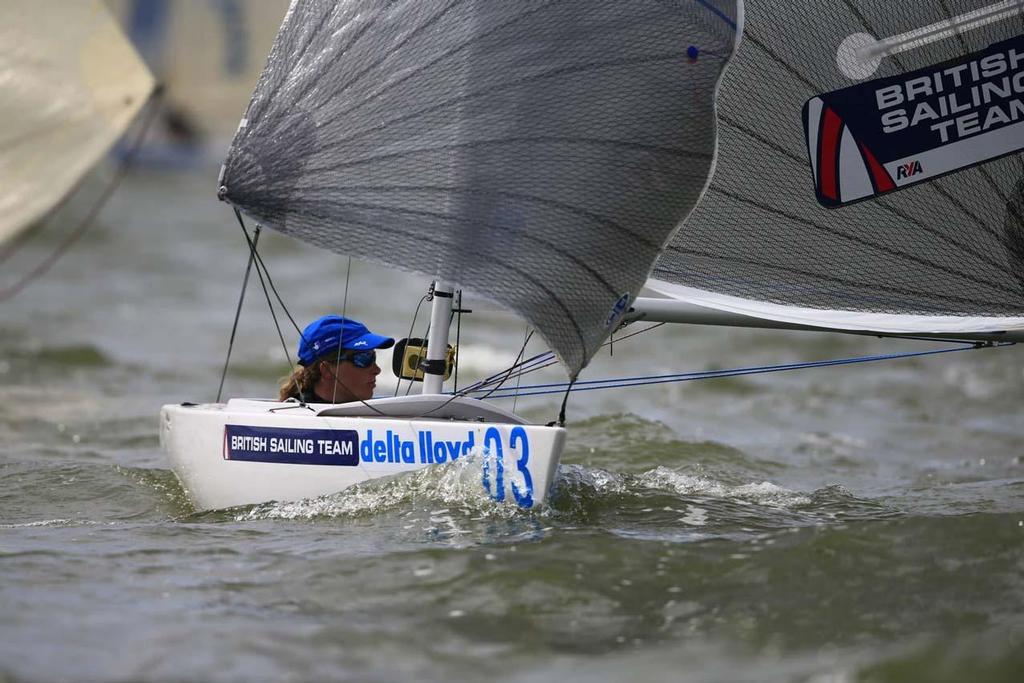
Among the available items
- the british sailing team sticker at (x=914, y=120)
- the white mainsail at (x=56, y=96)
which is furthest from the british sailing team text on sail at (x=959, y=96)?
the white mainsail at (x=56, y=96)

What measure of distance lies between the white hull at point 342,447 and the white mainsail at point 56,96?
239 centimetres

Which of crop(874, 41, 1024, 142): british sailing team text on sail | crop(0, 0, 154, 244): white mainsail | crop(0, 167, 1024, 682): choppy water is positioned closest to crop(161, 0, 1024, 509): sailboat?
crop(0, 167, 1024, 682): choppy water

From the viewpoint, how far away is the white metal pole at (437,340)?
3.94 meters

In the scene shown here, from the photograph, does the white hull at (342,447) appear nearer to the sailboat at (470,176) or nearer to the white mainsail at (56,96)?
the sailboat at (470,176)

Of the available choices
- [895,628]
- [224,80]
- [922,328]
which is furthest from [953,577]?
[224,80]

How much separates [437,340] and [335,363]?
0.49 metres

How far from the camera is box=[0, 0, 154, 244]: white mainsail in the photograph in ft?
19.3

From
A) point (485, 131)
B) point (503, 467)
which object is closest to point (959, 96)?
point (485, 131)

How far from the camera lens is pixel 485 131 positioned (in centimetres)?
363

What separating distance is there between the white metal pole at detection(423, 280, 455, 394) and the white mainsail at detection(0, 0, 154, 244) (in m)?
2.84

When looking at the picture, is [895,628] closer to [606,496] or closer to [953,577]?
[953,577]

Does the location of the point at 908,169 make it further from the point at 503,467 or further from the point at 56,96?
the point at 56,96

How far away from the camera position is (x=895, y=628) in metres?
3.03

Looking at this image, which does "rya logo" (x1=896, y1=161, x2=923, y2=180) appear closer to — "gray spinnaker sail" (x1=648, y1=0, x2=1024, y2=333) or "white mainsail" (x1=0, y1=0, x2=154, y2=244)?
"gray spinnaker sail" (x1=648, y1=0, x2=1024, y2=333)
